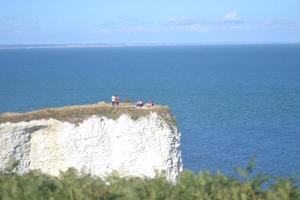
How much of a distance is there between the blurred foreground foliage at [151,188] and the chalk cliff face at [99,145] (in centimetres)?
1390

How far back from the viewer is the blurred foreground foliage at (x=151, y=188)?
15227 millimetres

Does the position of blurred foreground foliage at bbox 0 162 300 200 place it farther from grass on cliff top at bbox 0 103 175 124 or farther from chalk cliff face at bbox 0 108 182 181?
grass on cliff top at bbox 0 103 175 124

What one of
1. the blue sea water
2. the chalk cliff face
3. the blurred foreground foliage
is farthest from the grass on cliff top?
the blurred foreground foliage

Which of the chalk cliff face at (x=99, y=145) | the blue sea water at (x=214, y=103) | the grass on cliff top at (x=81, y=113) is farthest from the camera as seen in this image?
the blue sea water at (x=214, y=103)

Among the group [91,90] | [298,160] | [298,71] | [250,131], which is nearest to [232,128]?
[250,131]

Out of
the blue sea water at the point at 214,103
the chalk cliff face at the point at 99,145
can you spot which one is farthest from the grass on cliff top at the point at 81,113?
the blue sea water at the point at 214,103

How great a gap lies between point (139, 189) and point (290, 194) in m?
4.19

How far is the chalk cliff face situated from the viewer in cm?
3067

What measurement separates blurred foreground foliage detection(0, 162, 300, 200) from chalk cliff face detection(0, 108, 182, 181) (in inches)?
547

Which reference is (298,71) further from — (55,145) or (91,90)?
(55,145)

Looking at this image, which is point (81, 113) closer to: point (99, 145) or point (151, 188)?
point (99, 145)

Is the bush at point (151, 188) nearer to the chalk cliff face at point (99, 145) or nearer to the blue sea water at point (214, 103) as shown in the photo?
the blue sea water at point (214, 103)

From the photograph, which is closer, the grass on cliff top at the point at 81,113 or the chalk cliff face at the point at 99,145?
the chalk cliff face at the point at 99,145

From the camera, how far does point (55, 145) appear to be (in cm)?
3084
